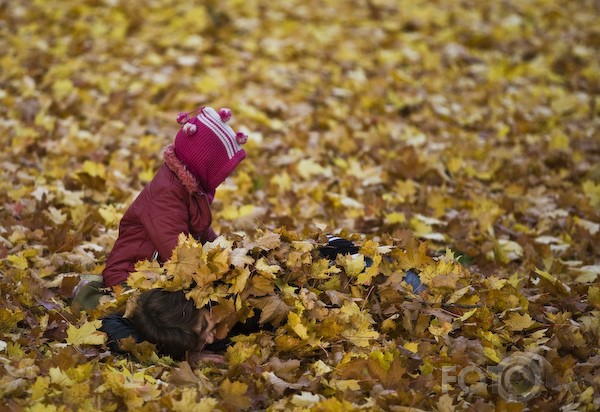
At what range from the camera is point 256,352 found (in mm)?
3045

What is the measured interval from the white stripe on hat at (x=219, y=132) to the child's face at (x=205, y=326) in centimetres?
86

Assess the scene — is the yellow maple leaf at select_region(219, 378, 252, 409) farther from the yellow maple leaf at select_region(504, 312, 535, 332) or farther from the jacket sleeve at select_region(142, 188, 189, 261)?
the yellow maple leaf at select_region(504, 312, 535, 332)

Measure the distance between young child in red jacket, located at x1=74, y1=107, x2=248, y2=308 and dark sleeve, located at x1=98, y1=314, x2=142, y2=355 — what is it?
28 centimetres

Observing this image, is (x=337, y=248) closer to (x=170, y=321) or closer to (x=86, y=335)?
(x=170, y=321)

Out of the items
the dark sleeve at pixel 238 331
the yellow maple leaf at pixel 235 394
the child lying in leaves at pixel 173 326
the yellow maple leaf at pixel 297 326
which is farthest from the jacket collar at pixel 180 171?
the yellow maple leaf at pixel 235 394

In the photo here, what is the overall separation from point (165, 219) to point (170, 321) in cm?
62

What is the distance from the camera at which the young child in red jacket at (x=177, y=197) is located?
346cm

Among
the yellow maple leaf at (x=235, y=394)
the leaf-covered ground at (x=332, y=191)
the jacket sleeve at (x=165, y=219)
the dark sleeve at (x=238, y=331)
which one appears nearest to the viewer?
the yellow maple leaf at (x=235, y=394)

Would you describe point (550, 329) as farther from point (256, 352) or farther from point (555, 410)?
point (256, 352)

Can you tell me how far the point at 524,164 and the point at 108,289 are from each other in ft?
12.0

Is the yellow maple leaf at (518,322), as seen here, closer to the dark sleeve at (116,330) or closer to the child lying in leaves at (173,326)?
the child lying in leaves at (173,326)

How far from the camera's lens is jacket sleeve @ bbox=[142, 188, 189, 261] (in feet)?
11.2

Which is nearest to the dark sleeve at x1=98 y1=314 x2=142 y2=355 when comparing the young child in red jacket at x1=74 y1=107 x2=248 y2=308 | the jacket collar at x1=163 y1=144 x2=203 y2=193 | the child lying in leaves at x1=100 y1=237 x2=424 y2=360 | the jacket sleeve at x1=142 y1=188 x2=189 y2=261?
the child lying in leaves at x1=100 y1=237 x2=424 y2=360

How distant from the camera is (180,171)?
3490 millimetres
